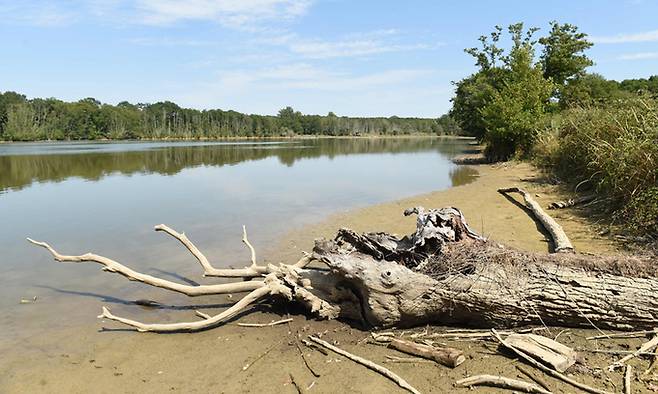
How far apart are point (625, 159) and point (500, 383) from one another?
6692mm

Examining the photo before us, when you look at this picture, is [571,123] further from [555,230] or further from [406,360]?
[406,360]

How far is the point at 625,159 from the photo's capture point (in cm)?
838

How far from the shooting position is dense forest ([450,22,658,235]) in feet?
26.2

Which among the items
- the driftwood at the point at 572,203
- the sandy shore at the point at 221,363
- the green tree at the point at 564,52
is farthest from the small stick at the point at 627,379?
the green tree at the point at 564,52

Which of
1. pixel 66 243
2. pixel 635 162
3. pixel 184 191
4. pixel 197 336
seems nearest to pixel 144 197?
pixel 184 191

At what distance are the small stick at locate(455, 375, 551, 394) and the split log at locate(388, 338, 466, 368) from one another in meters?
0.25

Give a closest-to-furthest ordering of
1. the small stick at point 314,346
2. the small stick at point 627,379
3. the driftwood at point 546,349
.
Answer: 1. the small stick at point 627,379
2. the driftwood at point 546,349
3. the small stick at point 314,346

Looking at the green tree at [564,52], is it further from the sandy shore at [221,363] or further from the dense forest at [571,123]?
the sandy shore at [221,363]

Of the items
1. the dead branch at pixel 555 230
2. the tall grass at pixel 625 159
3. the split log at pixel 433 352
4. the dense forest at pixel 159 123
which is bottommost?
the split log at pixel 433 352

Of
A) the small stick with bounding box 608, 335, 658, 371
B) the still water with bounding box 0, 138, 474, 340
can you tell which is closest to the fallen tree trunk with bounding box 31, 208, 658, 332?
the small stick with bounding box 608, 335, 658, 371

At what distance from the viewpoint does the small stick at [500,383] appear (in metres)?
3.51

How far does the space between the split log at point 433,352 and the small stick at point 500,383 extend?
0.83 feet

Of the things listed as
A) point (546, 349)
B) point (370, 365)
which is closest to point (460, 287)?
point (546, 349)

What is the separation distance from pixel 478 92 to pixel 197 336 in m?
32.9
